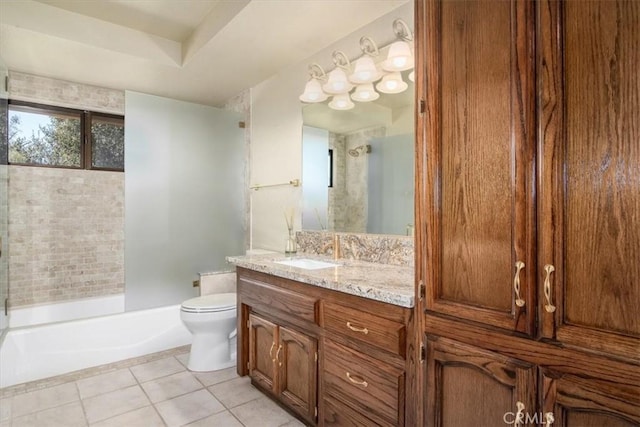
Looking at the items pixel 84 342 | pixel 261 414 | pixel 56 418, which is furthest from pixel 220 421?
pixel 84 342

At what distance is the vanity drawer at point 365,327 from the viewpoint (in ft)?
4.44

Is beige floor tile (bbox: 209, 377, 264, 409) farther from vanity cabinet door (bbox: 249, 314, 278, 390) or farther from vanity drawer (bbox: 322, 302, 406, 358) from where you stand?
vanity drawer (bbox: 322, 302, 406, 358)

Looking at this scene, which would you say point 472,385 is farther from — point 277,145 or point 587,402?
point 277,145

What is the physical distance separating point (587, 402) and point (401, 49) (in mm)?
1750

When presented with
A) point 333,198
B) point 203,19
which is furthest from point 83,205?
point 333,198

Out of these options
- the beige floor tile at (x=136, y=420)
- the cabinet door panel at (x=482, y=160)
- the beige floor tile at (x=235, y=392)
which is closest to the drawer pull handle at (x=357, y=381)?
the cabinet door panel at (x=482, y=160)

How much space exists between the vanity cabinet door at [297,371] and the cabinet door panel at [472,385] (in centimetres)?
70

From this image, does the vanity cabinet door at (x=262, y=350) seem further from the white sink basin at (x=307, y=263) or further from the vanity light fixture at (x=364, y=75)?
the vanity light fixture at (x=364, y=75)

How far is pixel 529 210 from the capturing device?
98 centimetres

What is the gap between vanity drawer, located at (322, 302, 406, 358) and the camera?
4.44 feet

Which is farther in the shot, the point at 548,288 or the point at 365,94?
the point at 365,94

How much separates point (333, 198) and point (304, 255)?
1.61 ft

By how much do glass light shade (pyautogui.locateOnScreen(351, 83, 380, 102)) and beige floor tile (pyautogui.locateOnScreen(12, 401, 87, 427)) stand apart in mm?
2510

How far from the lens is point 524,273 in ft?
3.23
